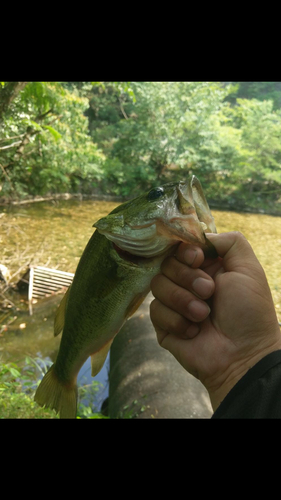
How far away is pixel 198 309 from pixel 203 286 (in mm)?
110

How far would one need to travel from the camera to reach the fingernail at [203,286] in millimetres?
1378

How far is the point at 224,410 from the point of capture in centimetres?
119

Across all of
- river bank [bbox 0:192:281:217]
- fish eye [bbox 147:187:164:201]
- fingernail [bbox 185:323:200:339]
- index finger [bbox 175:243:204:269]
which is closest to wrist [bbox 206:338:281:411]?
fingernail [bbox 185:323:200:339]

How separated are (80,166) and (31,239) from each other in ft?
21.2

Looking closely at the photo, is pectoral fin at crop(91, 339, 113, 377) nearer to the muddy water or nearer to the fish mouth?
the fish mouth

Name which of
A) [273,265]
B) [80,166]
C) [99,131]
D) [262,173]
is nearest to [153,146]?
[99,131]

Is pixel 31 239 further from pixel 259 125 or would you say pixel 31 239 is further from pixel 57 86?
pixel 259 125

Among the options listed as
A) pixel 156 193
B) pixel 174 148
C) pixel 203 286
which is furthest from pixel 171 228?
pixel 174 148

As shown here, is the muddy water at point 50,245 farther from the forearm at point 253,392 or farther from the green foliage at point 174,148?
the forearm at point 253,392

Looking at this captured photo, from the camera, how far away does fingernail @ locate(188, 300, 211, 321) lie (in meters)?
1.41

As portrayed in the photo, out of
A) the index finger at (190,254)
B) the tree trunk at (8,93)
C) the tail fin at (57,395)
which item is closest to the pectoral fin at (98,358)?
the tail fin at (57,395)

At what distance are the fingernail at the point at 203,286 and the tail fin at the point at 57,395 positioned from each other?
104 cm

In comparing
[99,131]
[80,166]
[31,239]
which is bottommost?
[31,239]

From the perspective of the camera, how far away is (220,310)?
4.76 ft
